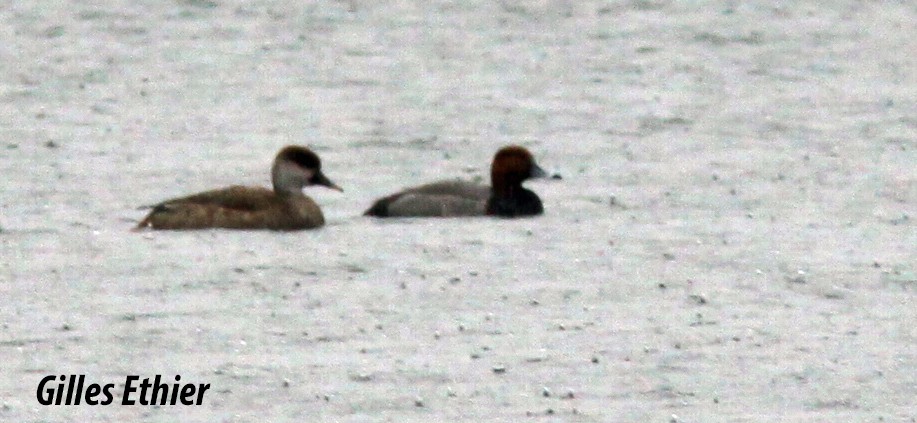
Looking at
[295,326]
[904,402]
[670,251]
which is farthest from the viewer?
[670,251]

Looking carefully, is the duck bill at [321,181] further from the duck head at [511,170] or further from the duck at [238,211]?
the duck head at [511,170]

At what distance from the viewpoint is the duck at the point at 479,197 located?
16.5 meters

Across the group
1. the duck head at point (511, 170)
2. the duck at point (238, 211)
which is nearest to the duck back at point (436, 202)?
the duck head at point (511, 170)

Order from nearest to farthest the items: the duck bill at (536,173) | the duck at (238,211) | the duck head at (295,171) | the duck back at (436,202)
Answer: the duck at (238,211) → the duck back at (436,202) → the duck head at (295,171) → the duck bill at (536,173)

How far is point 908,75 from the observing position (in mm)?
25875

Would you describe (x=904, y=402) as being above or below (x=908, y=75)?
above

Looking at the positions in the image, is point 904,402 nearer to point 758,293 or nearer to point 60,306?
point 758,293

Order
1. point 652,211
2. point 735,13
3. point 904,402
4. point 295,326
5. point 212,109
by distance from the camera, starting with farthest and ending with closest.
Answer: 1. point 735,13
2. point 212,109
3. point 652,211
4. point 295,326
5. point 904,402

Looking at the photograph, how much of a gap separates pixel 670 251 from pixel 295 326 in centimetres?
339

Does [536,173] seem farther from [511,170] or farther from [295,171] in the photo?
[295,171]

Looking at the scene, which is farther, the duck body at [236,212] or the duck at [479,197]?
the duck at [479,197]

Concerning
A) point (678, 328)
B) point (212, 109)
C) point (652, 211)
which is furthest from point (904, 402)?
point (212, 109)

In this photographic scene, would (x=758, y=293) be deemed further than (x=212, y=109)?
No

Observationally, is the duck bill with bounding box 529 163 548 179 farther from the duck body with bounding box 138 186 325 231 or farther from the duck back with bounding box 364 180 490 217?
the duck body with bounding box 138 186 325 231
